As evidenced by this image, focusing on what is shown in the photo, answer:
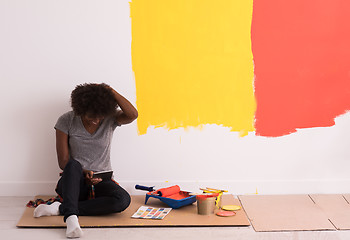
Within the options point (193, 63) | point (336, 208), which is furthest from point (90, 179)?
point (336, 208)

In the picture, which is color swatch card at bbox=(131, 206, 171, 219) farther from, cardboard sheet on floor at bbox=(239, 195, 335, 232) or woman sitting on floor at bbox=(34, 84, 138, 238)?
cardboard sheet on floor at bbox=(239, 195, 335, 232)

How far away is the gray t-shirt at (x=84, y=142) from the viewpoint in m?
2.95

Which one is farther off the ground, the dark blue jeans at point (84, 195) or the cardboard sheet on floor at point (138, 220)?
the dark blue jeans at point (84, 195)

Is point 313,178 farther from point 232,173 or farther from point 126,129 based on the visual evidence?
point 126,129

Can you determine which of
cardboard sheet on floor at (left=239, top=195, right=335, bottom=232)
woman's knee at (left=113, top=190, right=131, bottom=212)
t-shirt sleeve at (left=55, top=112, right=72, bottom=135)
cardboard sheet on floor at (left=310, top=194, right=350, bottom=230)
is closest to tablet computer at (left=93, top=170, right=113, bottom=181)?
woman's knee at (left=113, top=190, right=131, bottom=212)

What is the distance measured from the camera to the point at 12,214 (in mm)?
2861

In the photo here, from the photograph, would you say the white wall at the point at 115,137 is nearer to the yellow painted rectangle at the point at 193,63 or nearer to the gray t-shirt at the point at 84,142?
the yellow painted rectangle at the point at 193,63

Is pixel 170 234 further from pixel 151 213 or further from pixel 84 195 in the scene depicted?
pixel 84 195

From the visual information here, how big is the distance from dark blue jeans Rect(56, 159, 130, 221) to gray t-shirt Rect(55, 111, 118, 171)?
0.36 feet

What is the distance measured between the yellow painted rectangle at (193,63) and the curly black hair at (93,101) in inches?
18.9

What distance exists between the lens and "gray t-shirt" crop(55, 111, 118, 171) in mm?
2945

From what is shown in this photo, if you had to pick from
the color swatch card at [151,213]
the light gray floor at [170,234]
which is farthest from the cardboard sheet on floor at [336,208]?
the color swatch card at [151,213]

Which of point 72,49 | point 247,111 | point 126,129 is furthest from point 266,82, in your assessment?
point 72,49

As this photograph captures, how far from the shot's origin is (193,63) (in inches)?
128
